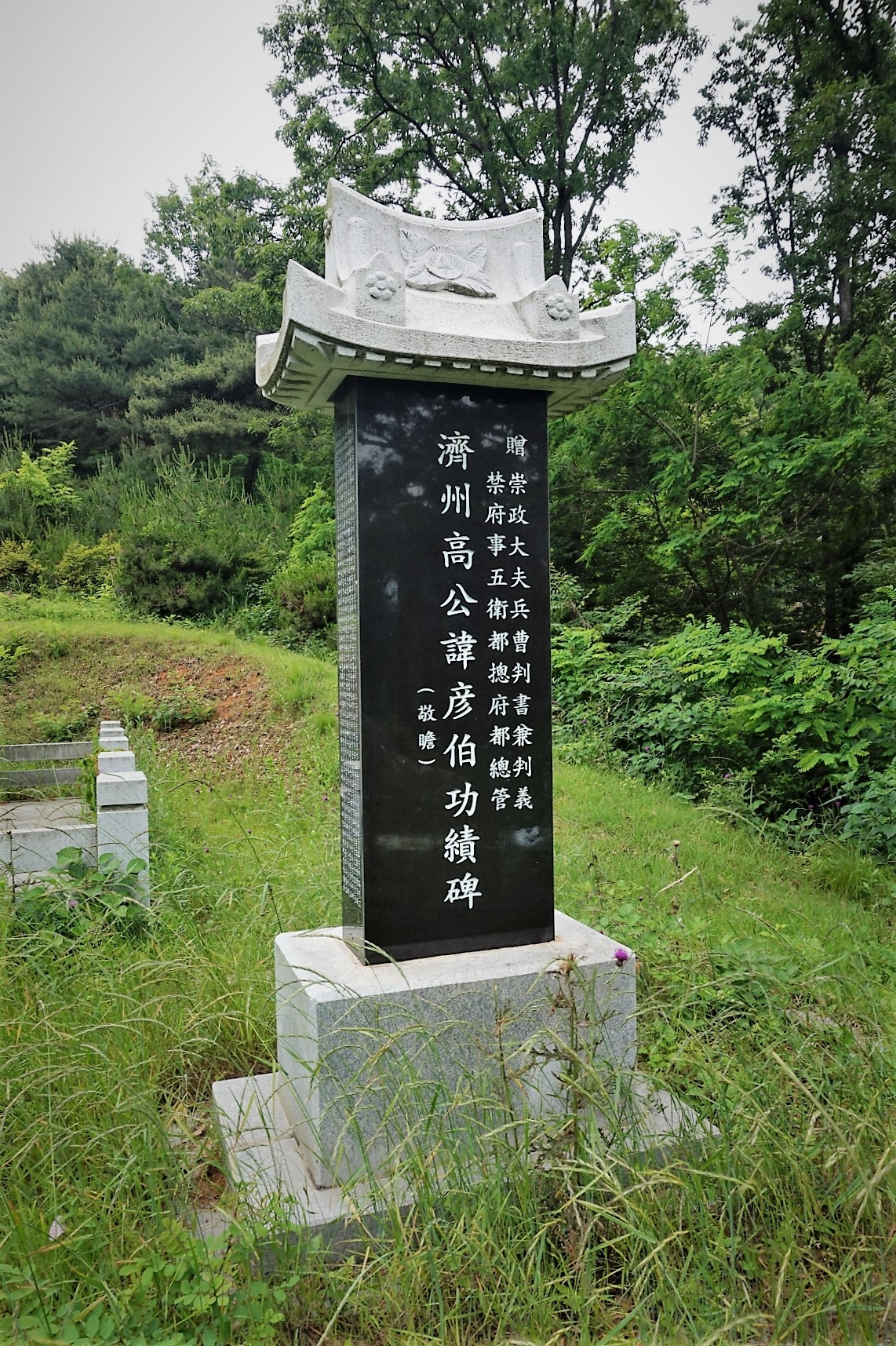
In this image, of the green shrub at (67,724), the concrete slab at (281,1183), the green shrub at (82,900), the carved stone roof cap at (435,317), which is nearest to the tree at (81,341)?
the green shrub at (67,724)

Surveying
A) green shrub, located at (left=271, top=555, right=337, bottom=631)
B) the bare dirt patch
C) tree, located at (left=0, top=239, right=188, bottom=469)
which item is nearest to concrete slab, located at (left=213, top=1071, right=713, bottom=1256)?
the bare dirt patch

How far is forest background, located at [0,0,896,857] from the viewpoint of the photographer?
264 inches

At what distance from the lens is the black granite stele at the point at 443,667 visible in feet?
8.14

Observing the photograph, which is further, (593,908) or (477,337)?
(593,908)

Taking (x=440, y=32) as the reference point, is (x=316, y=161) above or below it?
below

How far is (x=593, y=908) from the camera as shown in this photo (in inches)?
146

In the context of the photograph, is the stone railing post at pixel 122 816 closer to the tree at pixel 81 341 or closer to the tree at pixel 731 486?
the tree at pixel 731 486

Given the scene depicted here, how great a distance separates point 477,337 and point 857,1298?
2.41 metres

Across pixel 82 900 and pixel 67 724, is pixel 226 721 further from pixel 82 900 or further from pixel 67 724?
pixel 82 900

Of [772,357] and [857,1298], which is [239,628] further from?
[857,1298]

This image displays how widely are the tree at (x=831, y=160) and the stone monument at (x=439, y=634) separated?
6.67m

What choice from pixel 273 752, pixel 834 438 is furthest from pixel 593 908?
pixel 834 438

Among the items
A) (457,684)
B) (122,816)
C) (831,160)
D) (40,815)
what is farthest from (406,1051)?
(831,160)

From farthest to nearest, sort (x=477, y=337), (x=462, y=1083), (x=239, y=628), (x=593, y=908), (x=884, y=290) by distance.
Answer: (x=239, y=628), (x=884, y=290), (x=593, y=908), (x=477, y=337), (x=462, y=1083)
